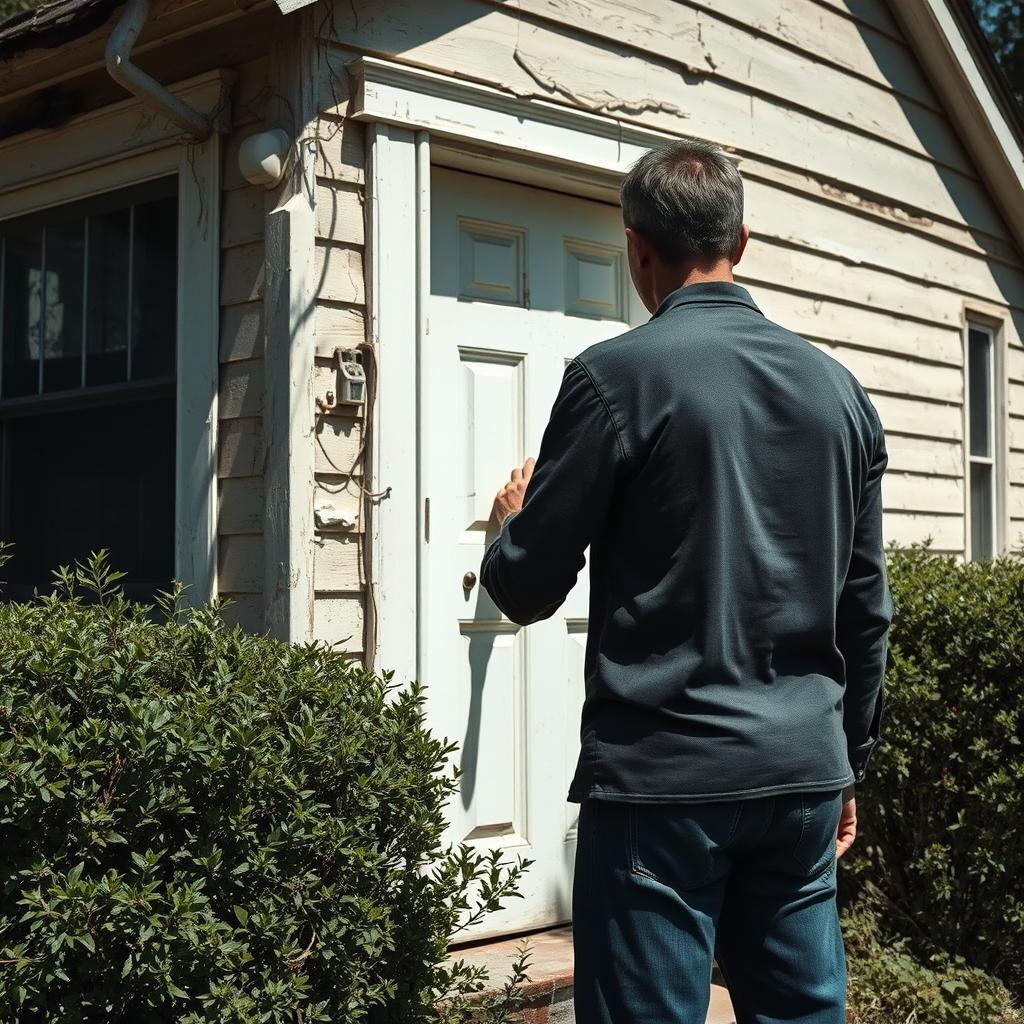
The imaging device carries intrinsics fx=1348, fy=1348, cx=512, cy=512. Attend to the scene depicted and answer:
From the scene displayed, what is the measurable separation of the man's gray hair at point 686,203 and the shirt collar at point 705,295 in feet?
0.20

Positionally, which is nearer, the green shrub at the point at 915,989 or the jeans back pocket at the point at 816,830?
the jeans back pocket at the point at 816,830

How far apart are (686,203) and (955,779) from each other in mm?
3439

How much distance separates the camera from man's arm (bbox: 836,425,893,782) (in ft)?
8.16

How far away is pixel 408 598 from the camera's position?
14.3 ft

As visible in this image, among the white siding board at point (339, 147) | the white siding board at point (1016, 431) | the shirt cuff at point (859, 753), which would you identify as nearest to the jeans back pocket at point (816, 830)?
the shirt cuff at point (859, 753)

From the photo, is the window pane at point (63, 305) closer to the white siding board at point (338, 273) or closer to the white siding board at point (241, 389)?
the white siding board at point (241, 389)

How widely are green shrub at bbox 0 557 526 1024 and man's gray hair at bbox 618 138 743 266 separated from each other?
137 centimetres

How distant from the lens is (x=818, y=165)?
6.54 meters

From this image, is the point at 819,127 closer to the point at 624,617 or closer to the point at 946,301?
the point at 946,301

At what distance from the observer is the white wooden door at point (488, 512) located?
15.2 ft

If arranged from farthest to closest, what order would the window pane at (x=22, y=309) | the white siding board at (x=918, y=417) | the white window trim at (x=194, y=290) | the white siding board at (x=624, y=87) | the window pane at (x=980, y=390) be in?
the window pane at (x=980, y=390) < the white siding board at (x=918, y=417) < the window pane at (x=22, y=309) < the white siding board at (x=624, y=87) < the white window trim at (x=194, y=290)

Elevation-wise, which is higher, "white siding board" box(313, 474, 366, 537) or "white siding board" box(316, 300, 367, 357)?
"white siding board" box(316, 300, 367, 357)

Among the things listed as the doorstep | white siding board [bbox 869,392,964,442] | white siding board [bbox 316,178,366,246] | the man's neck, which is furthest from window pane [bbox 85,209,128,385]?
white siding board [bbox 869,392,964,442]

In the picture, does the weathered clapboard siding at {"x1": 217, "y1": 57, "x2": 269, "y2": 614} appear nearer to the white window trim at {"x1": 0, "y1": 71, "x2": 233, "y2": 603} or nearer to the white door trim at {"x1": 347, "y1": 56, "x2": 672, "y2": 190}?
the white window trim at {"x1": 0, "y1": 71, "x2": 233, "y2": 603}
